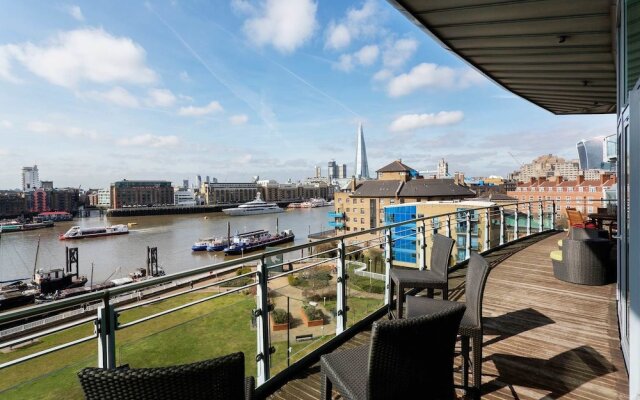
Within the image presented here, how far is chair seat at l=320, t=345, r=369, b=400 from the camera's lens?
1452 millimetres

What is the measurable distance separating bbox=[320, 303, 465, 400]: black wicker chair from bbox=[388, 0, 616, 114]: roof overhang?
306 centimetres

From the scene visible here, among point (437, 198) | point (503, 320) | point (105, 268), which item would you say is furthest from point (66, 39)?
point (437, 198)

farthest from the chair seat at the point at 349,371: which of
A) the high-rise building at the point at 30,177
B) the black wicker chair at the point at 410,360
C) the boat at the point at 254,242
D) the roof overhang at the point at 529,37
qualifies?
the high-rise building at the point at 30,177

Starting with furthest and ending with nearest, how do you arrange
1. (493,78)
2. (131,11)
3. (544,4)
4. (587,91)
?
(131,11) → (587,91) → (493,78) → (544,4)

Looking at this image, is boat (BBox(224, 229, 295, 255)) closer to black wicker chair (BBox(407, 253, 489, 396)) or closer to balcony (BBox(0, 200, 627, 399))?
balcony (BBox(0, 200, 627, 399))

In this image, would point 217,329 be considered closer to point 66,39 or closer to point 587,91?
point 587,91

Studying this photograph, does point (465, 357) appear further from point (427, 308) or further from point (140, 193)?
point (140, 193)

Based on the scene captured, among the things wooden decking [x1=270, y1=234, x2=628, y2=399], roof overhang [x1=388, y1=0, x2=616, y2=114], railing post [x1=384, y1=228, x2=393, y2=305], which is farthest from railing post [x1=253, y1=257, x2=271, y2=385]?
roof overhang [x1=388, y1=0, x2=616, y2=114]

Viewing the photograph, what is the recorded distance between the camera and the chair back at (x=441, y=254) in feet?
9.86

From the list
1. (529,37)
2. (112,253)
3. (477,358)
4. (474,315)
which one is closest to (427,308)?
(474,315)

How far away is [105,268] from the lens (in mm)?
27484

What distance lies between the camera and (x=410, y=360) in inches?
52.7

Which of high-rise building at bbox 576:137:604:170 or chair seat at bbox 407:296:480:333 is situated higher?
high-rise building at bbox 576:137:604:170

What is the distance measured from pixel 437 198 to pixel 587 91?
36.5 m
